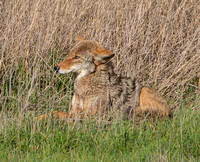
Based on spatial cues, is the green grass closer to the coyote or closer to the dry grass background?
the coyote

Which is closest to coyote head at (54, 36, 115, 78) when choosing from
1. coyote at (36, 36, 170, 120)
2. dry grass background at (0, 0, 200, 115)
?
coyote at (36, 36, 170, 120)

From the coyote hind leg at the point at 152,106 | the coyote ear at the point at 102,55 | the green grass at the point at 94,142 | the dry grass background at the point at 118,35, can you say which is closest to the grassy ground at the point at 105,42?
the dry grass background at the point at 118,35

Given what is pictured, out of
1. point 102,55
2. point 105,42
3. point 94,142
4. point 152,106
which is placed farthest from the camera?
point 105,42

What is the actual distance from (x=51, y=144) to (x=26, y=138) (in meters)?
0.31

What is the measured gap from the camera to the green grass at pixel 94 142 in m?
3.57

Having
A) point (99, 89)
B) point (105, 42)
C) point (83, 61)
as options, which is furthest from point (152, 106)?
point (105, 42)

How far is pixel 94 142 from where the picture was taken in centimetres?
388

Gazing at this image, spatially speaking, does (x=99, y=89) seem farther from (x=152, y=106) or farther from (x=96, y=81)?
(x=152, y=106)

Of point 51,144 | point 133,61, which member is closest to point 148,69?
point 133,61

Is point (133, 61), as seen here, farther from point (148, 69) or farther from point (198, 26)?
point (198, 26)

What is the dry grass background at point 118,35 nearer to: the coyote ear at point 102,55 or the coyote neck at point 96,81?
the coyote neck at point 96,81

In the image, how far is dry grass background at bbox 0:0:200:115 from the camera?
237 inches

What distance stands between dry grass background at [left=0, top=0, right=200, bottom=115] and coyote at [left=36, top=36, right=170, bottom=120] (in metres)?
0.77

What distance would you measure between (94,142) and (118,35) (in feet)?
9.90
